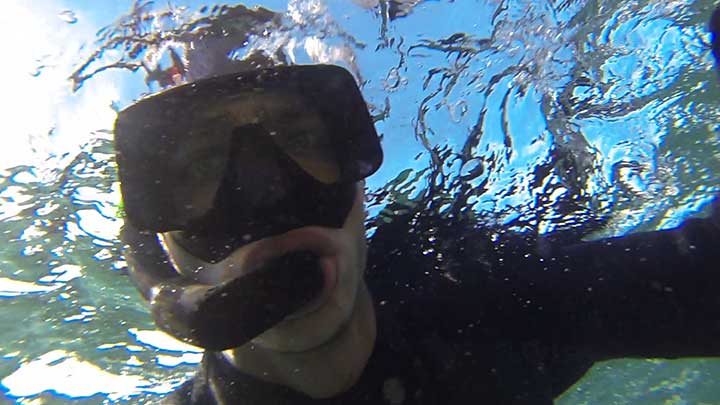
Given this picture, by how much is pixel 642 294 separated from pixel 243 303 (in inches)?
135

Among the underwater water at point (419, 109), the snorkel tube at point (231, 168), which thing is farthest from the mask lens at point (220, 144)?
the underwater water at point (419, 109)

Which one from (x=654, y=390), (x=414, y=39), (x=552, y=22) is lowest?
(x=654, y=390)

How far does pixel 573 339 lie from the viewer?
454 cm

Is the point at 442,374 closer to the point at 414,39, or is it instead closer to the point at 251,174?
the point at 251,174

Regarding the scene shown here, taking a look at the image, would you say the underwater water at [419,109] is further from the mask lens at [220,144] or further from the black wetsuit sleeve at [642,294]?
the black wetsuit sleeve at [642,294]

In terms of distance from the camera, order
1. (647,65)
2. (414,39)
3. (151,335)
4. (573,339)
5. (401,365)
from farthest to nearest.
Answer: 1. (151,335)
2. (647,65)
3. (414,39)
4. (573,339)
5. (401,365)

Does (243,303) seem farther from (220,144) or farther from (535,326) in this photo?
(535,326)

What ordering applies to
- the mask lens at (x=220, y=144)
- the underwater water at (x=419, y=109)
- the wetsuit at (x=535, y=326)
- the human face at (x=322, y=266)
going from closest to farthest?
the human face at (x=322, y=266) < the mask lens at (x=220, y=144) < the wetsuit at (x=535, y=326) < the underwater water at (x=419, y=109)

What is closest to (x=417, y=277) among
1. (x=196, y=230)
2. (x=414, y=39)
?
(x=414, y=39)

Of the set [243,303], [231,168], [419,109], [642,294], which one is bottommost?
[243,303]

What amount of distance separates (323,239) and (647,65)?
5.50m

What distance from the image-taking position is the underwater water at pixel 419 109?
452 cm

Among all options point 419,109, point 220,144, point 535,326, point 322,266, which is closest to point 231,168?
point 220,144

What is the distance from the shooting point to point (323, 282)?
2.92m
